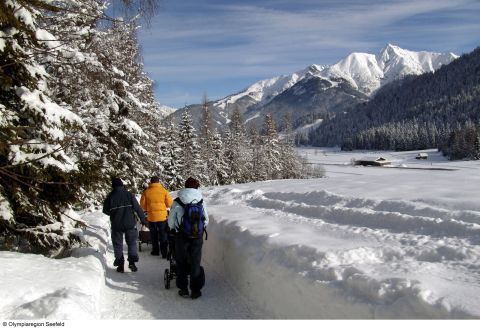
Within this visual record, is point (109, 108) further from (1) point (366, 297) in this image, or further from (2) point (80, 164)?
(1) point (366, 297)

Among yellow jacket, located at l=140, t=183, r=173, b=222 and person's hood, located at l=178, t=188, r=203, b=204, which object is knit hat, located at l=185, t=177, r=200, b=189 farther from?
yellow jacket, located at l=140, t=183, r=173, b=222

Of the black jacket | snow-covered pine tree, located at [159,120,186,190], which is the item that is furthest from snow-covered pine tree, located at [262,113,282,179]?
the black jacket

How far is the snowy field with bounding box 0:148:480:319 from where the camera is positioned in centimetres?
459

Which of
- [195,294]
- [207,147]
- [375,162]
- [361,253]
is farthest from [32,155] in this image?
[375,162]

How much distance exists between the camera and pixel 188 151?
39.2 metres

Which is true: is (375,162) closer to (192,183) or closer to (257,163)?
(257,163)

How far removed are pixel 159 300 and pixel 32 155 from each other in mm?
2935

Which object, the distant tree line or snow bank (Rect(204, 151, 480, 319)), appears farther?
the distant tree line

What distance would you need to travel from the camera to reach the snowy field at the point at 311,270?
4.59 metres

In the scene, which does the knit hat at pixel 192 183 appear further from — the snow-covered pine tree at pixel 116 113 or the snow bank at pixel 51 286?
the snow-covered pine tree at pixel 116 113

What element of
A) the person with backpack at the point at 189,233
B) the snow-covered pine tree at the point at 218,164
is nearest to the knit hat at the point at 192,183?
the person with backpack at the point at 189,233

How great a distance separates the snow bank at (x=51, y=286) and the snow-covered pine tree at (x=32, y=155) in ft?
1.53

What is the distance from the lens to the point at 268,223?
9.00m
